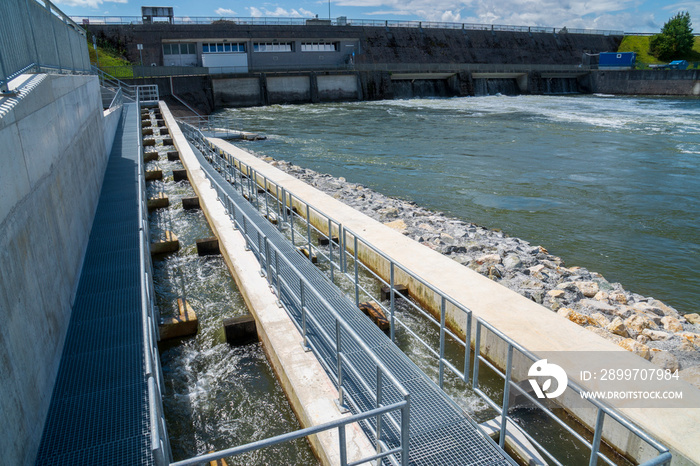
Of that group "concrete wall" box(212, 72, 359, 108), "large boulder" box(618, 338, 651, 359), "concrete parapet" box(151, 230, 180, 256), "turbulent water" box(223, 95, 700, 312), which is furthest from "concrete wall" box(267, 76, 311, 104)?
"large boulder" box(618, 338, 651, 359)

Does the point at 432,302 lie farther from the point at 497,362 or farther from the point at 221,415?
the point at 221,415

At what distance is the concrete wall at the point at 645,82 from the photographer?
53719 mm

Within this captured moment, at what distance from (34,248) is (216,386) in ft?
7.67

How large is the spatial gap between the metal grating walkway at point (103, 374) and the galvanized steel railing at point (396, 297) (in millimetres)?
2674

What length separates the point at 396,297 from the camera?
7539 mm

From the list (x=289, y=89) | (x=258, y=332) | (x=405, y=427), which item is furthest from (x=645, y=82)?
(x=405, y=427)

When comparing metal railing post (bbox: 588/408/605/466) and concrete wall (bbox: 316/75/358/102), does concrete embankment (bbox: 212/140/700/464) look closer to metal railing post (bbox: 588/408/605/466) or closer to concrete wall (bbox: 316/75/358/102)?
metal railing post (bbox: 588/408/605/466)

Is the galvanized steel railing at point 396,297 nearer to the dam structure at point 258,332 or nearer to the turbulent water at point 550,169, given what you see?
the dam structure at point 258,332

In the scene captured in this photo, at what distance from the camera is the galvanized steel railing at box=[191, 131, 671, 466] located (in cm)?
313

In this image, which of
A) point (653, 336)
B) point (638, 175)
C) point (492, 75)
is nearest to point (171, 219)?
point (653, 336)

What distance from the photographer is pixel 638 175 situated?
1845 cm

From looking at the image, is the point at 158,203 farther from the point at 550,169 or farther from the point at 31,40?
the point at 550,169

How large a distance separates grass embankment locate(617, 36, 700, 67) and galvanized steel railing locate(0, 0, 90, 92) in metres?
89.5

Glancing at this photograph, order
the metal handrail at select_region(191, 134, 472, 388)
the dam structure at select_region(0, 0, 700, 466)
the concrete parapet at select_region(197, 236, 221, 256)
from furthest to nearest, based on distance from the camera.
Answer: the concrete parapet at select_region(197, 236, 221, 256)
the metal handrail at select_region(191, 134, 472, 388)
the dam structure at select_region(0, 0, 700, 466)
